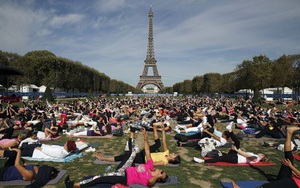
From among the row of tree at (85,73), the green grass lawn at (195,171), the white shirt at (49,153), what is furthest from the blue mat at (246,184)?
the row of tree at (85,73)

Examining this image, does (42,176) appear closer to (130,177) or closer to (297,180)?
(130,177)

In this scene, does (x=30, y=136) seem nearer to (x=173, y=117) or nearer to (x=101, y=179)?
(x=101, y=179)

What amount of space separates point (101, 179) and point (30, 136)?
16.6ft

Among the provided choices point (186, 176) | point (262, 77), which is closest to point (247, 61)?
point (262, 77)

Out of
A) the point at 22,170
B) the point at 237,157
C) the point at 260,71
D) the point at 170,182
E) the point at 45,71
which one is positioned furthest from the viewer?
the point at 45,71

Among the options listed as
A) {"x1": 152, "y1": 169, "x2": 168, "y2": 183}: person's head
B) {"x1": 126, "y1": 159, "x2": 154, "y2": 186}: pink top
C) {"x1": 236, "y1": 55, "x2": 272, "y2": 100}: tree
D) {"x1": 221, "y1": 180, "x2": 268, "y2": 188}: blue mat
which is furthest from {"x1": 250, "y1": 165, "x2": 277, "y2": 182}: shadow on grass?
{"x1": 236, "y1": 55, "x2": 272, "y2": 100}: tree

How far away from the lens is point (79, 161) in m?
7.33

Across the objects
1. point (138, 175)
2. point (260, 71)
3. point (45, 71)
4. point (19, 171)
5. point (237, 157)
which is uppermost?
point (45, 71)

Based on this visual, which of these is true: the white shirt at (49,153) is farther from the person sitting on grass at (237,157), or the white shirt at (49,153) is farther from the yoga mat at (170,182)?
the person sitting on grass at (237,157)

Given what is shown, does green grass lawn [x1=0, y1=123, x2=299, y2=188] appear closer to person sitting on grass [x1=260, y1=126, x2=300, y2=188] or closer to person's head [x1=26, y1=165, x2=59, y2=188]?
person's head [x1=26, y1=165, x2=59, y2=188]

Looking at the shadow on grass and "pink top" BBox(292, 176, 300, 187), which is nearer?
"pink top" BBox(292, 176, 300, 187)

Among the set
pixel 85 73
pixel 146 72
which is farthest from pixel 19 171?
pixel 146 72

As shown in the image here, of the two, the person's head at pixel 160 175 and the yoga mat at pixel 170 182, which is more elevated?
the person's head at pixel 160 175

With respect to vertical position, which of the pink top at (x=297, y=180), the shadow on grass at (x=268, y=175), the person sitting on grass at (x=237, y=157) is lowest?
the shadow on grass at (x=268, y=175)
